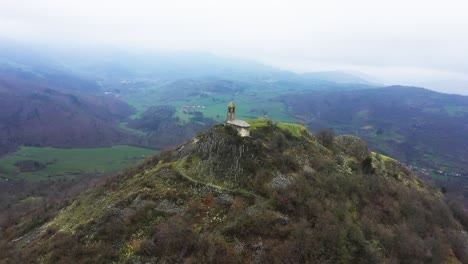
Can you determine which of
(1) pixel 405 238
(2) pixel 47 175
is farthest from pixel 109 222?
(2) pixel 47 175

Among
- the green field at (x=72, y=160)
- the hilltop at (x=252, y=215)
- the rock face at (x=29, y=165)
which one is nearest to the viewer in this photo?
the hilltop at (x=252, y=215)

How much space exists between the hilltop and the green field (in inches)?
4161

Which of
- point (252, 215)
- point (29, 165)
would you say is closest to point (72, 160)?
point (29, 165)

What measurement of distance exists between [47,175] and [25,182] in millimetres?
12948

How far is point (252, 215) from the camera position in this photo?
35344 millimetres

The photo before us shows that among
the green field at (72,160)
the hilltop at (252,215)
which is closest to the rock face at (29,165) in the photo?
the green field at (72,160)

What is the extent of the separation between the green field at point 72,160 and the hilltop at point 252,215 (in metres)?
106

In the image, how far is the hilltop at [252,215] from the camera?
32.3 m

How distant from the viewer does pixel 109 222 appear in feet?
119

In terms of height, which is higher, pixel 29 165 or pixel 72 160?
pixel 29 165

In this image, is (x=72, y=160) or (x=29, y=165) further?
(x=72, y=160)

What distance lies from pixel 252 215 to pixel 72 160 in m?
150

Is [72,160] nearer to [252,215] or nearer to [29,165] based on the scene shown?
[29,165]

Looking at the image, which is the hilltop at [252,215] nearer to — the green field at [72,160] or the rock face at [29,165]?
the green field at [72,160]
